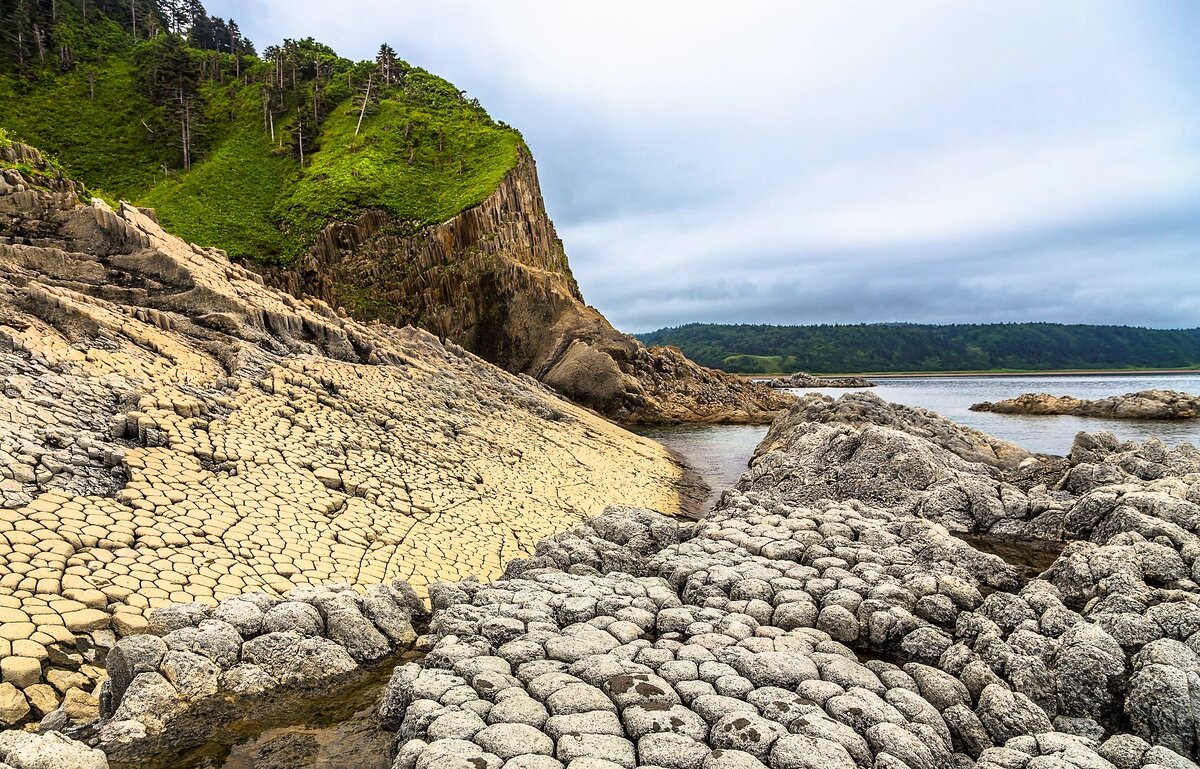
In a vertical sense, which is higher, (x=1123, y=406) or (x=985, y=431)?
(x=1123, y=406)

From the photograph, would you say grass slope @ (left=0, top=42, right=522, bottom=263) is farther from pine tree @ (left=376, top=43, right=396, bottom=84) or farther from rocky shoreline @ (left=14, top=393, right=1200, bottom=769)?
rocky shoreline @ (left=14, top=393, right=1200, bottom=769)

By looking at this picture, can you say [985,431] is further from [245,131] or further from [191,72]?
[191,72]

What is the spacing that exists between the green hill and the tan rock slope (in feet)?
101

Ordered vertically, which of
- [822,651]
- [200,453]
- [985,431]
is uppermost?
[200,453]

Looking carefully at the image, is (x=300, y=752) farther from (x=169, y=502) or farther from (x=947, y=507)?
(x=947, y=507)

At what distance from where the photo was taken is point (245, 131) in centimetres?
6469

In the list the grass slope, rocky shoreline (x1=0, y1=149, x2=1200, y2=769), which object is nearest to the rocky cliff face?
the grass slope

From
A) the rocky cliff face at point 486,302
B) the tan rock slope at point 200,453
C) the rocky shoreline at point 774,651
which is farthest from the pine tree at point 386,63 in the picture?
the rocky shoreline at point 774,651

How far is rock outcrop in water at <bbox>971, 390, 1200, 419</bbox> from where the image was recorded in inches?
1854

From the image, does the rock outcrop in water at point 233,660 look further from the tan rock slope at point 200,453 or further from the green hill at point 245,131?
the green hill at point 245,131

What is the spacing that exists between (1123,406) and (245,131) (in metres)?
93.0

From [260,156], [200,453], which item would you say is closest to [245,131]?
[260,156]

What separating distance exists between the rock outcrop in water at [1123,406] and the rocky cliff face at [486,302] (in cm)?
2907

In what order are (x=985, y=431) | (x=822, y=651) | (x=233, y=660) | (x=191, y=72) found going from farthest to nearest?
(x=191, y=72), (x=985, y=431), (x=822, y=651), (x=233, y=660)
